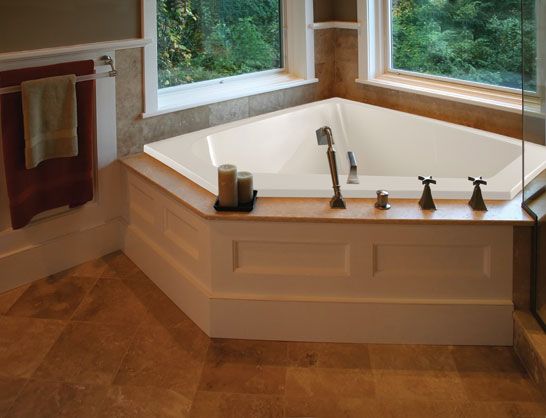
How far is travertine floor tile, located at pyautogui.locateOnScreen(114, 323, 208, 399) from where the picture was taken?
7.79 ft

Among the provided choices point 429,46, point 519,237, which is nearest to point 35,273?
point 519,237

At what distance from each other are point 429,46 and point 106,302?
2.12 m

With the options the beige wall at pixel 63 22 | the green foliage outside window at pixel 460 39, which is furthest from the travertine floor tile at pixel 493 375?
the beige wall at pixel 63 22

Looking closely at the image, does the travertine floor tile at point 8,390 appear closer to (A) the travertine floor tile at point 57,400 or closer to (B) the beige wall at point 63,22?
(A) the travertine floor tile at point 57,400

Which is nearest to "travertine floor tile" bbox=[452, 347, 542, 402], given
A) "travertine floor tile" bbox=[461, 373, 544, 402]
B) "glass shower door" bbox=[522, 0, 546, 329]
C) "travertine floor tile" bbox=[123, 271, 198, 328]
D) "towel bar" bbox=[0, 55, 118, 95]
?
"travertine floor tile" bbox=[461, 373, 544, 402]

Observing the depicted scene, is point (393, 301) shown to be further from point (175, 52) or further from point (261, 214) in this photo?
point (175, 52)

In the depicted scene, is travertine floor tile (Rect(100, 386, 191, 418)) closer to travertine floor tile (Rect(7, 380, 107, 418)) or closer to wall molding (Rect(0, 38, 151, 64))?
travertine floor tile (Rect(7, 380, 107, 418))

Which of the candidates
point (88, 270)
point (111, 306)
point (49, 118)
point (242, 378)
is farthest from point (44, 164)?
point (242, 378)

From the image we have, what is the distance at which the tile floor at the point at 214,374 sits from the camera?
2.22m

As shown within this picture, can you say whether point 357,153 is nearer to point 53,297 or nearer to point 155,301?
point 155,301

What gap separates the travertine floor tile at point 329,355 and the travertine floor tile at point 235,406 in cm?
24

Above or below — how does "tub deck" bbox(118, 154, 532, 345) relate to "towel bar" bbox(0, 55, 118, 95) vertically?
below

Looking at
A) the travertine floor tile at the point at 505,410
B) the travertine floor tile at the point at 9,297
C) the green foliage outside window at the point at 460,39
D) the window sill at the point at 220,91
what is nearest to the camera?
the travertine floor tile at the point at 505,410

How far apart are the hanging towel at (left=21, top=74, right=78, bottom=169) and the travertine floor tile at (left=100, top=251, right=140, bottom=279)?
59cm
